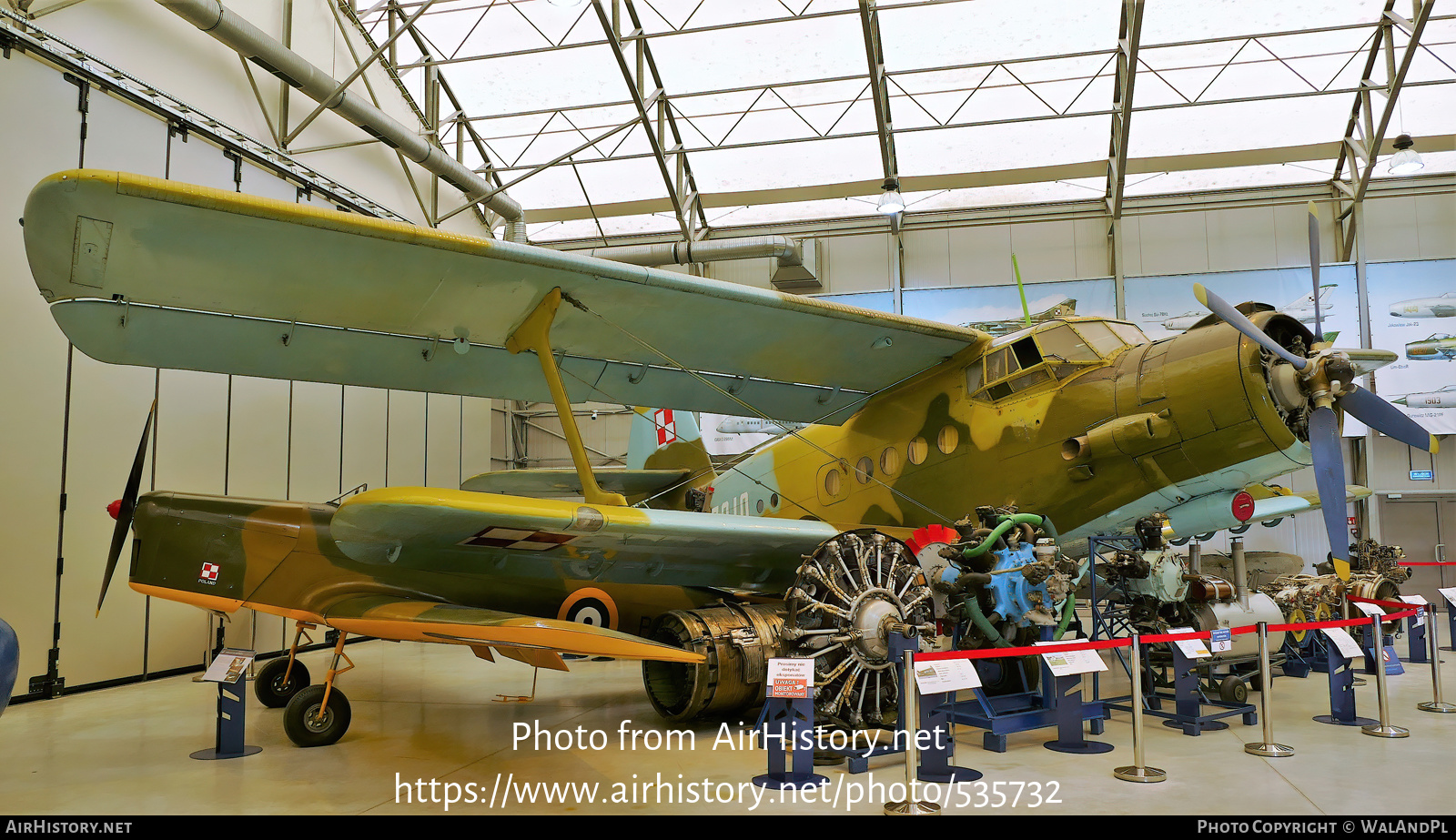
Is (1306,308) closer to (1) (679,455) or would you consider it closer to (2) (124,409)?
(1) (679,455)

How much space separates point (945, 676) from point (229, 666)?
4884 millimetres

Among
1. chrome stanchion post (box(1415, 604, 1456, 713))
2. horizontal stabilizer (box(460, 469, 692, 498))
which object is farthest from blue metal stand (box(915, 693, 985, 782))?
horizontal stabilizer (box(460, 469, 692, 498))

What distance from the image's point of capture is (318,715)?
22.0 ft

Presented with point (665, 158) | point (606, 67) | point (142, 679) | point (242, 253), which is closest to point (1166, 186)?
point (665, 158)

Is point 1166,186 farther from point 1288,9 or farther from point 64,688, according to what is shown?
point 64,688

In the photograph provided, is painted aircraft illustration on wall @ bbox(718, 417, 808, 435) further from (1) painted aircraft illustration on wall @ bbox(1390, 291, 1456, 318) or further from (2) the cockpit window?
(1) painted aircraft illustration on wall @ bbox(1390, 291, 1456, 318)

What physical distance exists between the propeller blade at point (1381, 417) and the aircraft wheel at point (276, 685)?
9520mm

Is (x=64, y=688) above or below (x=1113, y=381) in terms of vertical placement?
below

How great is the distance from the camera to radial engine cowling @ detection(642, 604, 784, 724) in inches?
265

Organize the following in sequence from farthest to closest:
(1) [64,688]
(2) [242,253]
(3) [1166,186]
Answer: (3) [1166,186] < (1) [64,688] < (2) [242,253]

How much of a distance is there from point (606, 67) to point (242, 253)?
40.3 ft

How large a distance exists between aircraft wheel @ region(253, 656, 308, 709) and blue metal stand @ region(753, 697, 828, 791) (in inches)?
205

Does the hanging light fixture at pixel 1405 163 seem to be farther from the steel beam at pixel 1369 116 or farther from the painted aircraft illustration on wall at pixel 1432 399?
the painted aircraft illustration on wall at pixel 1432 399

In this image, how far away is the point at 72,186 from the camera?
17.1 ft
